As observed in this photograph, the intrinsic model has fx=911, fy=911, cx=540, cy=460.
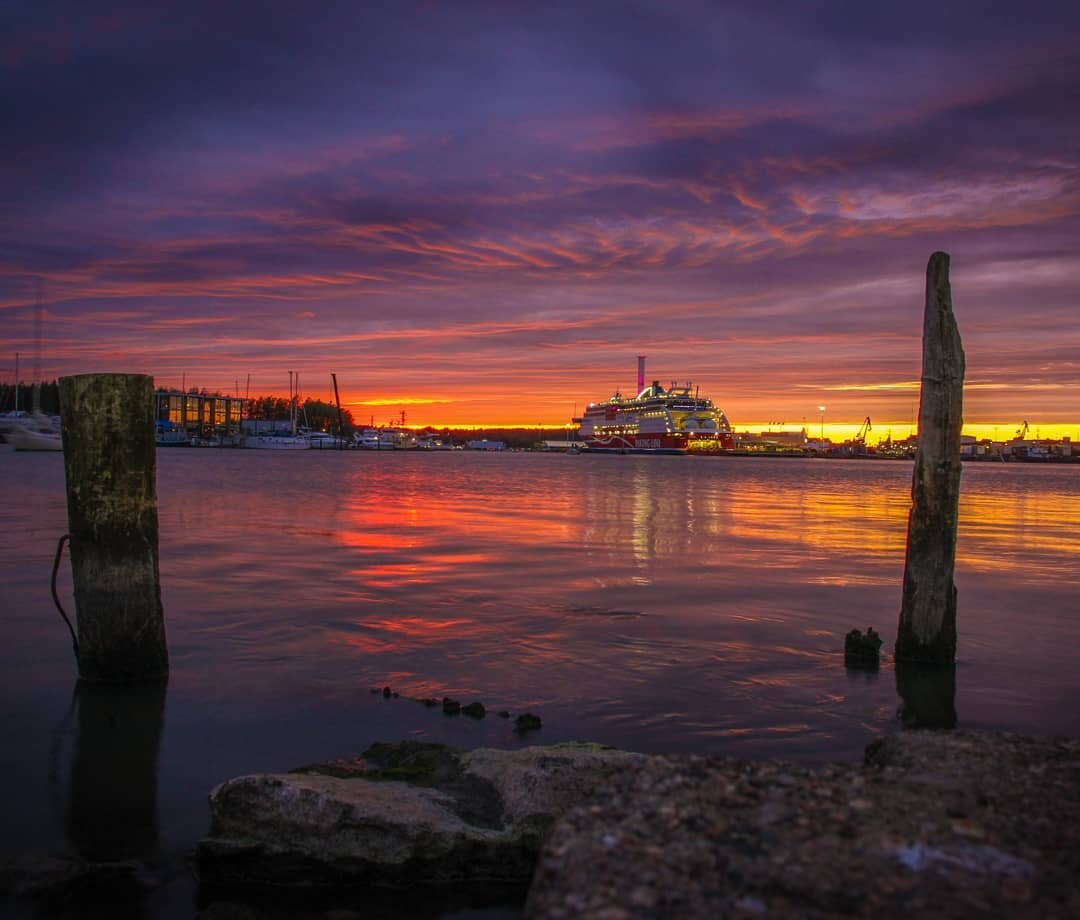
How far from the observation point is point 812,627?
12.2 m

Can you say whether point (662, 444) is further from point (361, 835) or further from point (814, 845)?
point (814, 845)

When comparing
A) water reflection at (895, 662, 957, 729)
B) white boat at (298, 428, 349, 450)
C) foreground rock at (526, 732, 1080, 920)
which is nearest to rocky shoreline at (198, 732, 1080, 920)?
foreground rock at (526, 732, 1080, 920)

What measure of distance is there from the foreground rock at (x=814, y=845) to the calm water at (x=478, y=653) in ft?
9.68

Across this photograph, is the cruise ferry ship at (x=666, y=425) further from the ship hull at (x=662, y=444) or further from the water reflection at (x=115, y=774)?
the water reflection at (x=115, y=774)

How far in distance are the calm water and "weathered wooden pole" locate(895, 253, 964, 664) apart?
0.59m

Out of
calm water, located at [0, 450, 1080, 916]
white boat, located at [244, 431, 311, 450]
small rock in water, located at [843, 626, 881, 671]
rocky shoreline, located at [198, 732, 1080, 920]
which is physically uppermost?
white boat, located at [244, 431, 311, 450]

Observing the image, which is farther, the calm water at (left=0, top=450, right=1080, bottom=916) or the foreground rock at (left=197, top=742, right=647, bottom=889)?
the calm water at (left=0, top=450, right=1080, bottom=916)

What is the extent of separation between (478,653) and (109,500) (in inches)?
175

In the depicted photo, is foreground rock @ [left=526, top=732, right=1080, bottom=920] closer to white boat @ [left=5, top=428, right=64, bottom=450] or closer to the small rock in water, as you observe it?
the small rock in water

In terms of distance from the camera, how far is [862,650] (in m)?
9.96

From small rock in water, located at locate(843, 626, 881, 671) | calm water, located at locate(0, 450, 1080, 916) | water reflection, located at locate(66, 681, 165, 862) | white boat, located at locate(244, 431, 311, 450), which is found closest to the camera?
water reflection, located at locate(66, 681, 165, 862)

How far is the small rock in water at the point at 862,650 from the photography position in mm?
9852

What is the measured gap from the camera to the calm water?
Result: 22.6 feet

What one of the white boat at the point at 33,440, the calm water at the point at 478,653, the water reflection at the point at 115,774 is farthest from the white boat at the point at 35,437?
the water reflection at the point at 115,774
